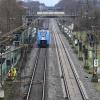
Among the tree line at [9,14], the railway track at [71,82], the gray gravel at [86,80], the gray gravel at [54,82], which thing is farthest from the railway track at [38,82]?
the tree line at [9,14]

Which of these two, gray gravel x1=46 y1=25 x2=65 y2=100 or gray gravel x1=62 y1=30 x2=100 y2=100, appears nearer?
gray gravel x1=46 y1=25 x2=65 y2=100

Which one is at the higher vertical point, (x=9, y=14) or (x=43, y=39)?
(x=9, y=14)

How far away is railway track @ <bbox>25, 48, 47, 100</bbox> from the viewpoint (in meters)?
27.0

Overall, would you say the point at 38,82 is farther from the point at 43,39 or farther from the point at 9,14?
the point at 9,14

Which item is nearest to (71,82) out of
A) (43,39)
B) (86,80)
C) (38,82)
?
(86,80)

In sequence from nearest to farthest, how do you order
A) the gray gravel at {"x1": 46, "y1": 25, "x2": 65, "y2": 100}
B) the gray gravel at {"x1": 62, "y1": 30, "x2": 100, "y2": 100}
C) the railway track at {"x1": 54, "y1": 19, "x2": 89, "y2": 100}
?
1. the railway track at {"x1": 54, "y1": 19, "x2": 89, "y2": 100}
2. the gray gravel at {"x1": 46, "y1": 25, "x2": 65, "y2": 100}
3. the gray gravel at {"x1": 62, "y1": 30, "x2": 100, "y2": 100}

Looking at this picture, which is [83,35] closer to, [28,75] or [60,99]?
[28,75]

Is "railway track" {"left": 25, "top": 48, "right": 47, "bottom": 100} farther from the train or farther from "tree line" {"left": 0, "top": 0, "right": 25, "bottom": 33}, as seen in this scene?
"tree line" {"left": 0, "top": 0, "right": 25, "bottom": 33}

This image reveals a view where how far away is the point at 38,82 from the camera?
32.2m

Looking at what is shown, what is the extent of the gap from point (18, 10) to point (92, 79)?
57.5 m

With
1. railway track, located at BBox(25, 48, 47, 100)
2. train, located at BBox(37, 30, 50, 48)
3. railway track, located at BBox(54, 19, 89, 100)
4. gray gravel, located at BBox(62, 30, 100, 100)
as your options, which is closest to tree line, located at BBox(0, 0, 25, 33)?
train, located at BBox(37, 30, 50, 48)

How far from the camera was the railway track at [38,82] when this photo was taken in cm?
2703

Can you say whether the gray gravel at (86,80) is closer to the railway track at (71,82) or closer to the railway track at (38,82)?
the railway track at (71,82)

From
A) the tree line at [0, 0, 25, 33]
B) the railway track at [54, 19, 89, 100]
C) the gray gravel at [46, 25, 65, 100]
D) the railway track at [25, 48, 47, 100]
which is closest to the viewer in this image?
the railway track at [25, 48, 47, 100]
